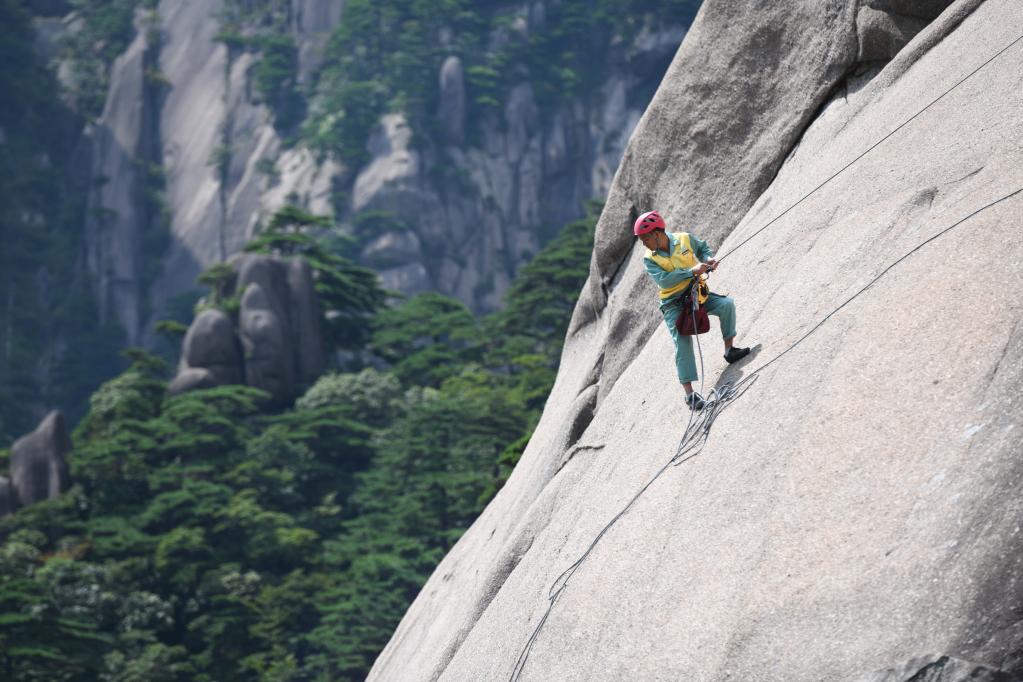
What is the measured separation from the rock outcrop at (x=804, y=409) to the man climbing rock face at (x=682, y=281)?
0.21 metres

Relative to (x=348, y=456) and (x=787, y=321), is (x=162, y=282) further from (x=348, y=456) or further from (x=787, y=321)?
(x=787, y=321)

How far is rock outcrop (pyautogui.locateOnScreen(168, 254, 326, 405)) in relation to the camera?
1610 inches

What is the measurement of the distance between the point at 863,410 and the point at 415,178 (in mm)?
58024

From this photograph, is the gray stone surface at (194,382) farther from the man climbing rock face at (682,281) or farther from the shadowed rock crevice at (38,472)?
the man climbing rock face at (682,281)

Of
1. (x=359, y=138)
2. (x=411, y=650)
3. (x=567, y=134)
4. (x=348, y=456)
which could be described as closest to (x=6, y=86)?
(x=359, y=138)

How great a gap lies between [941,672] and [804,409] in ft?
5.20

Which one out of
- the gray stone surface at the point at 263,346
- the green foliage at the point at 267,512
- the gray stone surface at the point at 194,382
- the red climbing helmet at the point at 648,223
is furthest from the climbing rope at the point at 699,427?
the gray stone surface at the point at 263,346

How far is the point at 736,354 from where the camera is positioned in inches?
282

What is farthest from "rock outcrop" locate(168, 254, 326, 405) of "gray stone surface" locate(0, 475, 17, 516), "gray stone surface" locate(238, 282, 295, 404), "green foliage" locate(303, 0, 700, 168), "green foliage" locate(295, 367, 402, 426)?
"green foliage" locate(303, 0, 700, 168)

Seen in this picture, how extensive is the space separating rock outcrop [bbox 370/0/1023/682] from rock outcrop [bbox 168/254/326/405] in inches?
1245

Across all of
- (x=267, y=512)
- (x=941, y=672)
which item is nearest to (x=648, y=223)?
(x=941, y=672)

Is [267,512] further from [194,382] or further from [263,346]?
[263,346]

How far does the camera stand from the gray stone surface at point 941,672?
15.8ft

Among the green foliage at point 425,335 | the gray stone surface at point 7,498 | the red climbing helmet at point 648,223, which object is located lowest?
the green foliage at point 425,335
